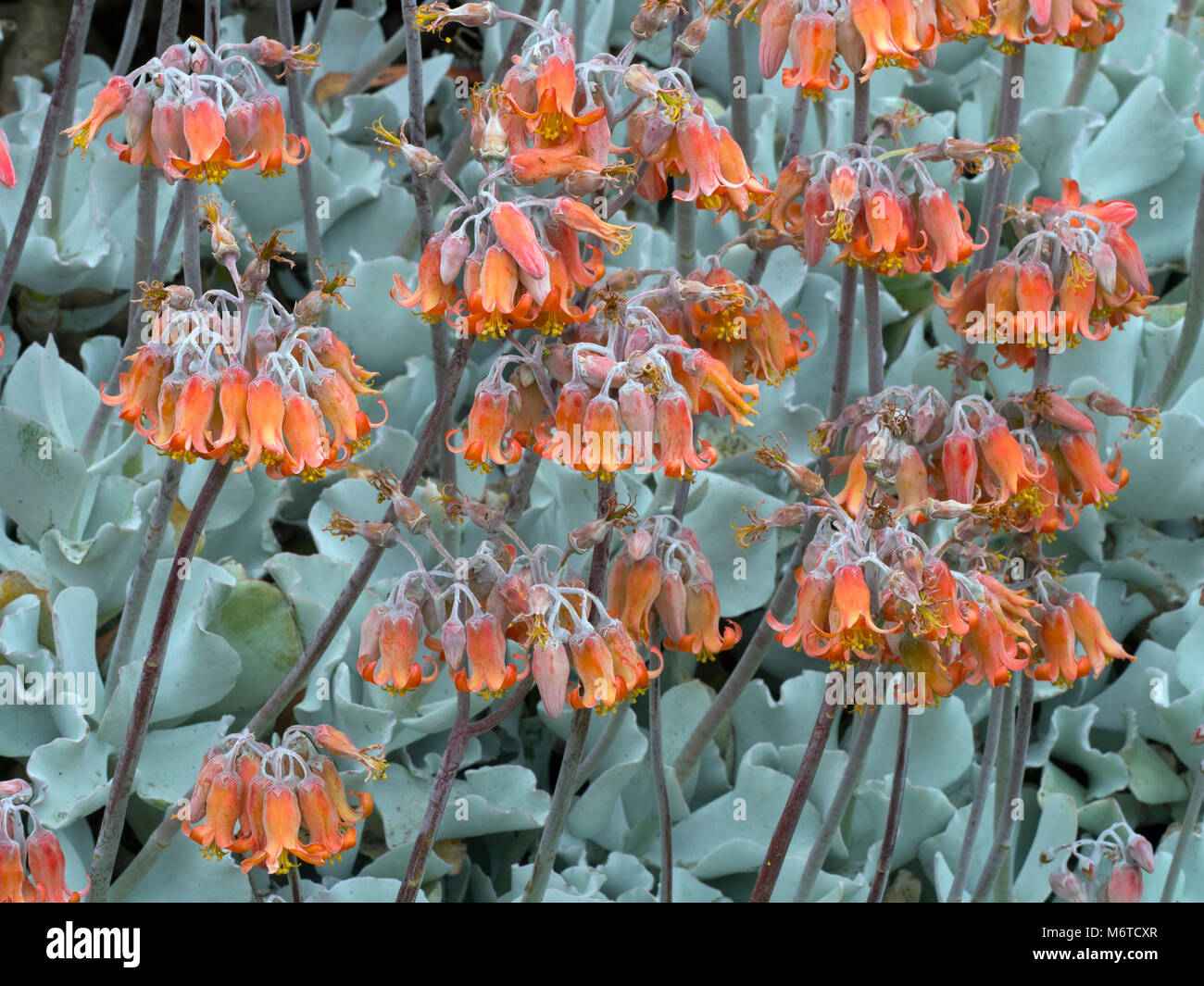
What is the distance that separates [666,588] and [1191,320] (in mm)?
1236

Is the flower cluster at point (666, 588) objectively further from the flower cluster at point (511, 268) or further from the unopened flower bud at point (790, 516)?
the flower cluster at point (511, 268)

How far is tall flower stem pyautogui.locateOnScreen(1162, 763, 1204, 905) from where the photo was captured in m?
1.88

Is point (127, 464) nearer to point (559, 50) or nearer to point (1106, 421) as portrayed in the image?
point (559, 50)

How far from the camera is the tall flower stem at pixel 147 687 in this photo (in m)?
1.49

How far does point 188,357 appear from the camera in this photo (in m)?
1.42

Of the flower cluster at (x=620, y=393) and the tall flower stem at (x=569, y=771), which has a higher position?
the flower cluster at (x=620, y=393)

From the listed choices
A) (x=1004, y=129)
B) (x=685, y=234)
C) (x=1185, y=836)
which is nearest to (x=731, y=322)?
(x=685, y=234)

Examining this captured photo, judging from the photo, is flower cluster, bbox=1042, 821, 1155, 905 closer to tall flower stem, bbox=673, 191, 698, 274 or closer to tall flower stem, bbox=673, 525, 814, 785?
tall flower stem, bbox=673, 525, 814, 785

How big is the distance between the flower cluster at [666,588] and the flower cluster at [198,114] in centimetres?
66

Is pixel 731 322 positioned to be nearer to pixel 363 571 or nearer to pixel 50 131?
pixel 363 571

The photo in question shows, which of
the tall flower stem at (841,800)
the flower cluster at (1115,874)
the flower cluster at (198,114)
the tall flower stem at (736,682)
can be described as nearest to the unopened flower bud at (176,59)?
the flower cluster at (198,114)

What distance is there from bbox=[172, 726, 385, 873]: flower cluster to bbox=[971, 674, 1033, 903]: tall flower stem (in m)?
0.98

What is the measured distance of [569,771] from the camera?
1723 mm

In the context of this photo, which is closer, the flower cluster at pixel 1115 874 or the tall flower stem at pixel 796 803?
the tall flower stem at pixel 796 803
